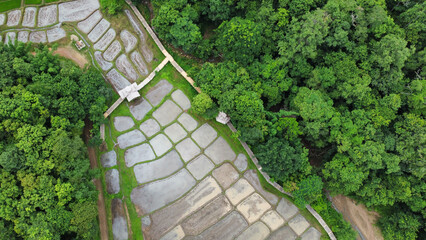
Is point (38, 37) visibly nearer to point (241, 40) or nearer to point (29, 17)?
point (29, 17)

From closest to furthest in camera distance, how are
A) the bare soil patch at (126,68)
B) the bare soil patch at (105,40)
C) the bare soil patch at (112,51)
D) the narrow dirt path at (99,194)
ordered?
the narrow dirt path at (99,194) → the bare soil patch at (126,68) → the bare soil patch at (112,51) → the bare soil patch at (105,40)

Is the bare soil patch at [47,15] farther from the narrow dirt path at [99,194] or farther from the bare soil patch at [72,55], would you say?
the narrow dirt path at [99,194]

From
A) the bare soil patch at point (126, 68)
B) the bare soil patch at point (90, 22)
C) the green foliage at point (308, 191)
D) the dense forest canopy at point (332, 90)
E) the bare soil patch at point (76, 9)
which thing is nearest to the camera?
the dense forest canopy at point (332, 90)

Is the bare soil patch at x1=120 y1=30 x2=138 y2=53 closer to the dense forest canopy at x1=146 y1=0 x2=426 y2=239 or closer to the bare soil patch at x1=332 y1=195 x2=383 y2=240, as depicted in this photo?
the dense forest canopy at x1=146 y1=0 x2=426 y2=239

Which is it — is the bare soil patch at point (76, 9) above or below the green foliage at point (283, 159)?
above

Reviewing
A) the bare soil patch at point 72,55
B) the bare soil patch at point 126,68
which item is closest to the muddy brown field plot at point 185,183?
the bare soil patch at point 126,68

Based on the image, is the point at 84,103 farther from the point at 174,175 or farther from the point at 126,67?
the point at 174,175
